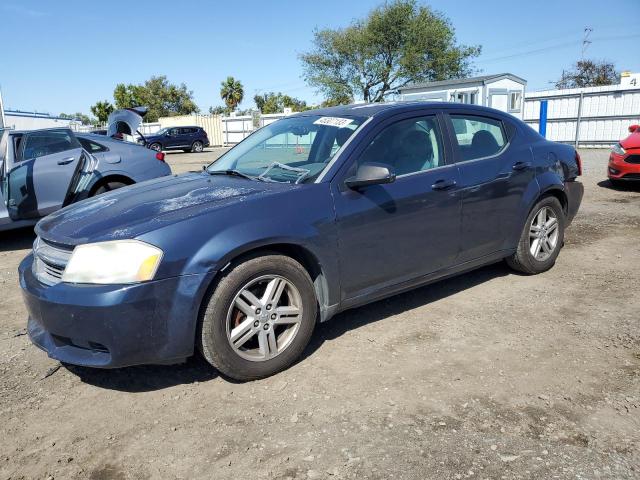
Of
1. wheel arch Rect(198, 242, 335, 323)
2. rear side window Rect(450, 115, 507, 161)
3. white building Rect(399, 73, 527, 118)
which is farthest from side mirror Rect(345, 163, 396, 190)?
white building Rect(399, 73, 527, 118)

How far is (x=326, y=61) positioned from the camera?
4403 cm

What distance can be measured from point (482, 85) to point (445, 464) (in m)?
19.6

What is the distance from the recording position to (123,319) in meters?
2.66

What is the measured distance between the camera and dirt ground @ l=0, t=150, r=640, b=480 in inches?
91.7

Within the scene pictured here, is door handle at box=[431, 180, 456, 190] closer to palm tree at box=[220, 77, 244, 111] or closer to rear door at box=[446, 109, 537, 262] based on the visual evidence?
rear door at box=[446, 109, 537, 262]

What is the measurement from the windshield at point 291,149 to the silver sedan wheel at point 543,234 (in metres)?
2.09

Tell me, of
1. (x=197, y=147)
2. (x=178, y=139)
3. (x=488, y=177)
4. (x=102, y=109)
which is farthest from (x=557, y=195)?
(x=102, y=109)

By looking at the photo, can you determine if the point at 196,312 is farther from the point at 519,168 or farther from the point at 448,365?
the point at 519,168

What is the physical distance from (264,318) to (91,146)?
17.7ft

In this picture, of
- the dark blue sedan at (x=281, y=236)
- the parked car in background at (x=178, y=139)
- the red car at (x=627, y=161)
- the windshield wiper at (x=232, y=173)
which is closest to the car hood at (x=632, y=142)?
the red car at (x=627, y=161)

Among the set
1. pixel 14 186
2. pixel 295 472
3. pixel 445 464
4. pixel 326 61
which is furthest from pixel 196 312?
pixel 326 61

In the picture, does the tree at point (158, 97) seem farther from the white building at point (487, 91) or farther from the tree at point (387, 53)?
the white building at point (487, 91)

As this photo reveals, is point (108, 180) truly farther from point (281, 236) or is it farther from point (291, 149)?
point (281, 236)

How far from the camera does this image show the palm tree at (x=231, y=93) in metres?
69.9
